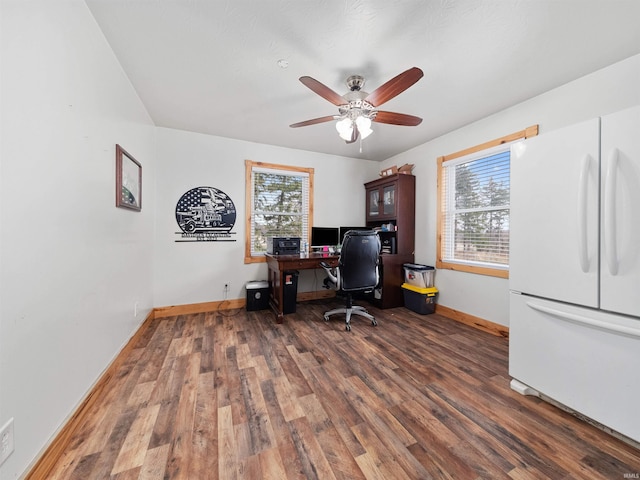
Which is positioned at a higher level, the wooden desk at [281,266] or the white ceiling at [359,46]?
the white ceiling at [359,46]

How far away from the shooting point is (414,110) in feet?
8.48

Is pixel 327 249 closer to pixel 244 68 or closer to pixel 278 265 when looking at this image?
pixel 278 265

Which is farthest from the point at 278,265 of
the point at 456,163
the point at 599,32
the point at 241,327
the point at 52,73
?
the point at 599,32

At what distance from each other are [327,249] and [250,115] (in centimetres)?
210

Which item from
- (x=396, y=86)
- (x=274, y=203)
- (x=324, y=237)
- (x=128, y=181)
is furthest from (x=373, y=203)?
(x=128, y=181)

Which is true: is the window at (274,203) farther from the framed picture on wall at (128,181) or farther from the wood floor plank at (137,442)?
the wood floor plank at (137,442)

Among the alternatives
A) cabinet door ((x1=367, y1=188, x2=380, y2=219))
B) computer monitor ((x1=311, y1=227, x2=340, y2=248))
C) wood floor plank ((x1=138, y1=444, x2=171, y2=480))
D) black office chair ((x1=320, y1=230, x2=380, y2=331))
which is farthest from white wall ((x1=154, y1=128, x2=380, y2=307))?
wood floor plank ((x1=138, y1=444, x2=171, y2=480))

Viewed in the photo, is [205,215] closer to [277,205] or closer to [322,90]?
[277,205]

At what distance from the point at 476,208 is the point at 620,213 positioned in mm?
1722

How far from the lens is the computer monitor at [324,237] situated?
12.4 ft

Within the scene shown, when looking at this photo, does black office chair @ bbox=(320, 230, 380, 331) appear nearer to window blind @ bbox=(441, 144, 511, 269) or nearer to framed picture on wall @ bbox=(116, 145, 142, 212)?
window blind @ bbox=(441, 144, 511, 269)

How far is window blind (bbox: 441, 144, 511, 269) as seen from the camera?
2.64 metres

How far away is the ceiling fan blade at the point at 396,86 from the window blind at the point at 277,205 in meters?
2.13

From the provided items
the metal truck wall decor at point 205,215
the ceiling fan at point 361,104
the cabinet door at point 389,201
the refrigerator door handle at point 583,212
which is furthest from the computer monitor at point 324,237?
the refrigerator door handle at point 583,212
